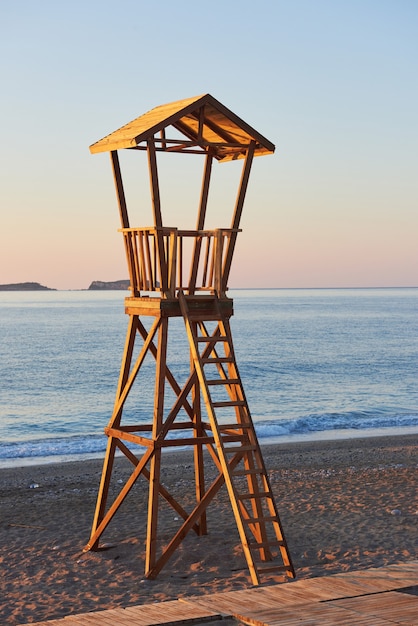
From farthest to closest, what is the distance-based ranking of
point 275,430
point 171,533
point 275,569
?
point 275,430 → point 171,533 → point 275,569

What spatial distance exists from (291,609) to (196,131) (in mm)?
6732

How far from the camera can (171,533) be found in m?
11.8

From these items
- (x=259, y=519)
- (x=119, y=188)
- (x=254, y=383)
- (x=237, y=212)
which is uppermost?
(x=119, y=188)

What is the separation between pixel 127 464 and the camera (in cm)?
1858

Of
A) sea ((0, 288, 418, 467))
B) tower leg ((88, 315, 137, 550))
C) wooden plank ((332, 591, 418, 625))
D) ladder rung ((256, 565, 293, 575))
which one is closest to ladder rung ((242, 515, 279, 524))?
ladder rung ((256, 565, 293, 575))

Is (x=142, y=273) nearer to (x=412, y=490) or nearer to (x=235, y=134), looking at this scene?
(x=235, y=134)

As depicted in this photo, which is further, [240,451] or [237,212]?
[237,212]

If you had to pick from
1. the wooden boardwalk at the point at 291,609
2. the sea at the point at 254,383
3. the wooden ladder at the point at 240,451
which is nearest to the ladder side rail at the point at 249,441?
the wooden ladder at the point at 240,451

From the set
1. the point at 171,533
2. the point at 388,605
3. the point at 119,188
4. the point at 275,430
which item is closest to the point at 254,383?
the point at 275,430

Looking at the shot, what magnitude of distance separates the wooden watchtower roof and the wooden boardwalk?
210 inches

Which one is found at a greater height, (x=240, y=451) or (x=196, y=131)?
(x=196, y=131)

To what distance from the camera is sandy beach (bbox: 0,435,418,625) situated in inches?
373

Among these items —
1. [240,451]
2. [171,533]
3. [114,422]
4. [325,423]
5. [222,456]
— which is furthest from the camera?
[325,423]

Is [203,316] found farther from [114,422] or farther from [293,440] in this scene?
[293,440]
